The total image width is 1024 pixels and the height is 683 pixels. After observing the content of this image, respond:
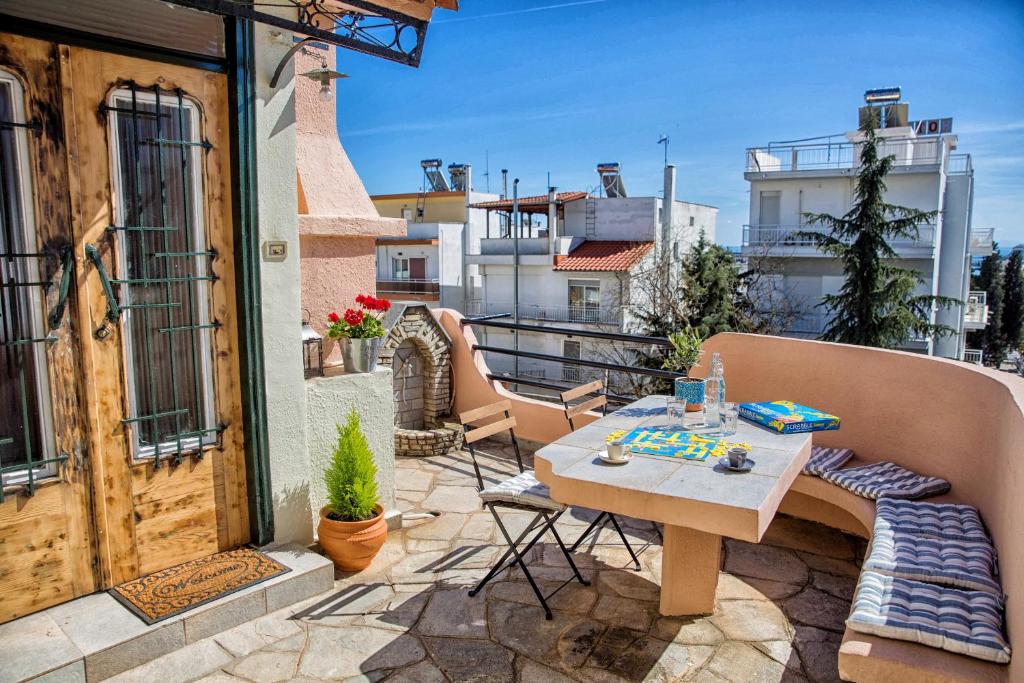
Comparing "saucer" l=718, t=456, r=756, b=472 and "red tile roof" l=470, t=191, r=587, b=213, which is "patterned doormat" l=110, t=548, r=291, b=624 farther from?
"red tile roof" l=470, t=191, r=587, b=213

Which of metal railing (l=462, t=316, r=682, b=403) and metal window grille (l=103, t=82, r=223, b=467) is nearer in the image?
metal window grille (l=103, t=82, r=223, b=467)

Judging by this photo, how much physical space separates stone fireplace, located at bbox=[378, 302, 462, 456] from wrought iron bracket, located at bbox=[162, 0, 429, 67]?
2.97 m

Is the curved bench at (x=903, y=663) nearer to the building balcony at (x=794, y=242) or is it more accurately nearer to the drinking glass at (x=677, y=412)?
the drinking glass at (x=677, y=412)

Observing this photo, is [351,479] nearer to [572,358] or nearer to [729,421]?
[729,421]

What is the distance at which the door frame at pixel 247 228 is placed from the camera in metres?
3.67

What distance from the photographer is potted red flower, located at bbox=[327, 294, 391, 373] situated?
4359 millimetres

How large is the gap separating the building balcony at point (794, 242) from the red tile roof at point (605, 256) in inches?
141

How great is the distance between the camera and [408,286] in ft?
97.7

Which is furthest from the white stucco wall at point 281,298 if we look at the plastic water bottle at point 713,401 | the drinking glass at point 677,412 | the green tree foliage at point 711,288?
the green tree foliage at point 711,288

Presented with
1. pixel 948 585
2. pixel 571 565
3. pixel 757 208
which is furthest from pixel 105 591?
pixel 757 208

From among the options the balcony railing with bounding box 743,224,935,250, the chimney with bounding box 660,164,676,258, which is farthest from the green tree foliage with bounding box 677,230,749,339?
the chimney with bounding box 660,164,676,258

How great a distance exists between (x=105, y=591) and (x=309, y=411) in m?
1.37

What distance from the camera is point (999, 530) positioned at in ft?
9.91

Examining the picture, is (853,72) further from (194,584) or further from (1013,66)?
(194,584)
